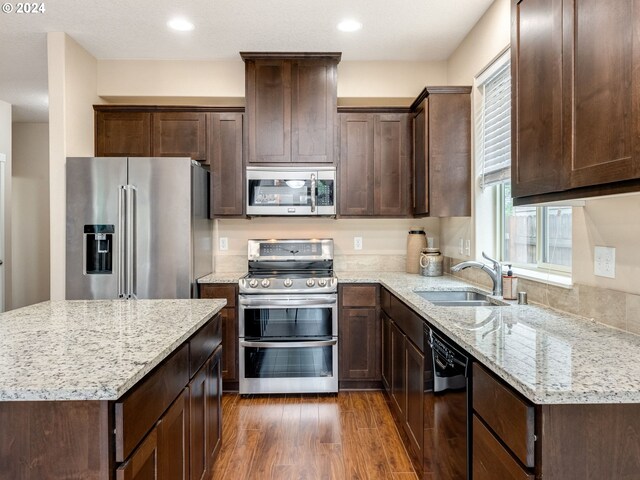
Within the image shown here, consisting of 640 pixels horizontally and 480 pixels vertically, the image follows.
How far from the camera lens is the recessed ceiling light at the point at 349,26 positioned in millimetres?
2947

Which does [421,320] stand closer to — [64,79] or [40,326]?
[40,326]

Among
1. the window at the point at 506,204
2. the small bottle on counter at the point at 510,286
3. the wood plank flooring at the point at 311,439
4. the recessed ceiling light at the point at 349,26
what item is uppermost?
the recessed ceiling light at the point at 349,26

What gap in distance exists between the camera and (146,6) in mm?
2727

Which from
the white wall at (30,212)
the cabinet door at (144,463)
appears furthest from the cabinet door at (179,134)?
the white wall at (30,212)

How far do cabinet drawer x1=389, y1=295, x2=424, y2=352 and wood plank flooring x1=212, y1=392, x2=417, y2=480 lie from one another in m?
0.70

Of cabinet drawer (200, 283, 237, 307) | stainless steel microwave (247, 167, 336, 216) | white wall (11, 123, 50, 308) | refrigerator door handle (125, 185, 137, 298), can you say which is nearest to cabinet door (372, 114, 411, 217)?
stainless steel microwave (247, 167, 336, 216)

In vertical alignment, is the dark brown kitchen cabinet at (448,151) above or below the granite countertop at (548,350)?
above

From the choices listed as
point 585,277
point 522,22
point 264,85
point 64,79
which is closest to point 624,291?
point 585,277

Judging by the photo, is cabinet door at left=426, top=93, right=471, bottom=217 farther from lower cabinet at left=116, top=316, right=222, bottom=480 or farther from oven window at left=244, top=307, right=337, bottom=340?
lower cabinet at left=116, top=316, right=222, bottom=480

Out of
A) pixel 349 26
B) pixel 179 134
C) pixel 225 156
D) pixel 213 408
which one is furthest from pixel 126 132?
pixel 213 408

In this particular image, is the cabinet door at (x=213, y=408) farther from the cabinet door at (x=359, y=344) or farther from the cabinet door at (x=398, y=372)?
the cabinet door at (x=359, y=344)

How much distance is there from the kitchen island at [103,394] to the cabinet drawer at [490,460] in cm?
101

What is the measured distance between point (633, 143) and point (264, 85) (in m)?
2.85

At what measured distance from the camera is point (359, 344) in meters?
3.30
